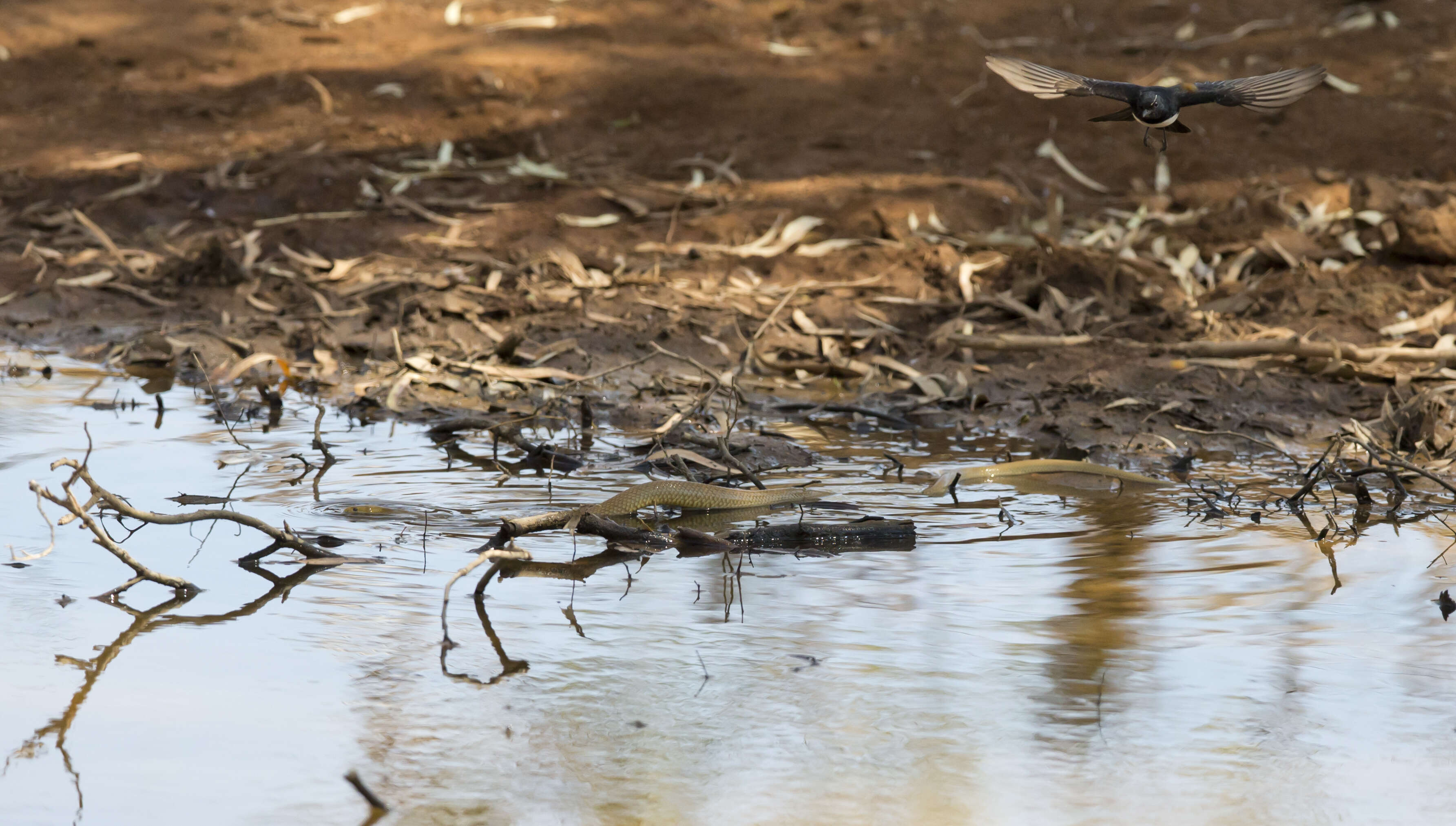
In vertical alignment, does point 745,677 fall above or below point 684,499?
below

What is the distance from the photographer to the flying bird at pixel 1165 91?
263 centimetres

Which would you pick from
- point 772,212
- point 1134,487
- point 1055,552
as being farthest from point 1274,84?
point 772,212

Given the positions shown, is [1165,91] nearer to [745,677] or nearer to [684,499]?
[745,677]

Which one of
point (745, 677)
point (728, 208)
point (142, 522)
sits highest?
point (728, 208)

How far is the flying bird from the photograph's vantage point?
263cm

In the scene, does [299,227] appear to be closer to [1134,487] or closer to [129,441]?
[129,441]

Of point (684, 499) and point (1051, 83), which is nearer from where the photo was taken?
point (1051, 83)

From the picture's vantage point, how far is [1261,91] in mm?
2678

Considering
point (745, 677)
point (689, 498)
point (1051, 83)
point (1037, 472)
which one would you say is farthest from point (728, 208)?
point (745, 677)

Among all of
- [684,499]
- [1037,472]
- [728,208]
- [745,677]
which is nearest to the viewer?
[745,677]

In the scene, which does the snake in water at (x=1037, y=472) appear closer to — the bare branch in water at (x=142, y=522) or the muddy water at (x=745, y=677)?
the muddy water at (x=745, y=677)

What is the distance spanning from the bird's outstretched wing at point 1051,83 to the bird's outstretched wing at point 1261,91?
0.37 feet

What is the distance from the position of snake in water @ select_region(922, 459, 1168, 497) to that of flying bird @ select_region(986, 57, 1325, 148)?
1.37 meters

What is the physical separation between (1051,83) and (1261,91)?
376 mm
